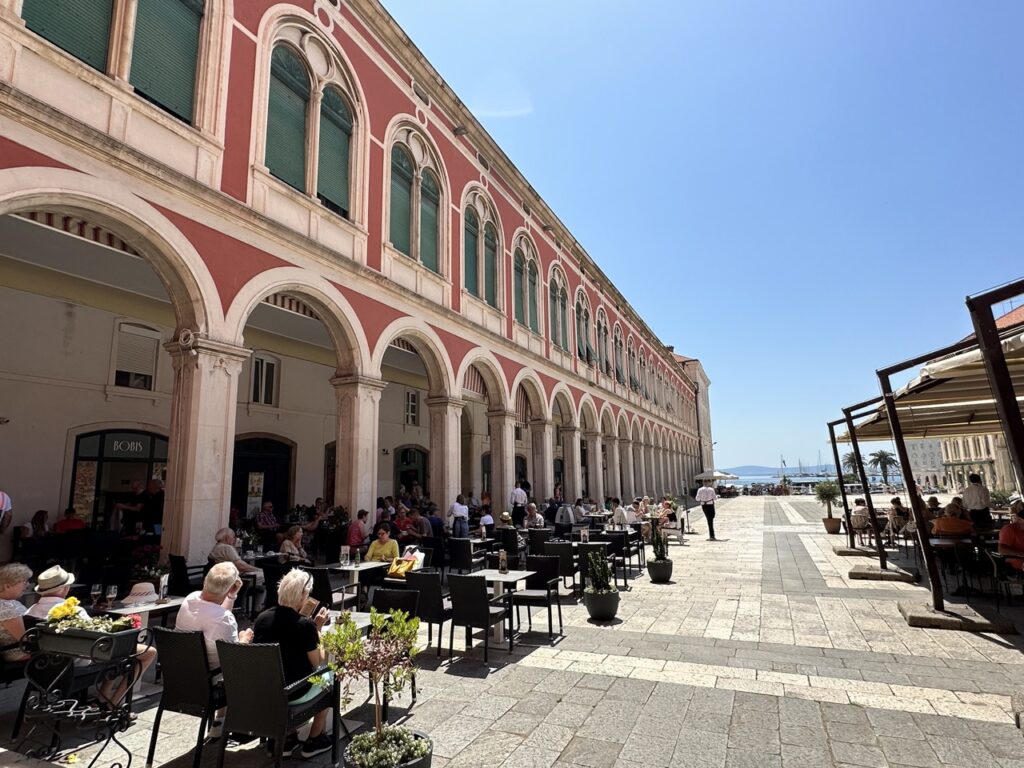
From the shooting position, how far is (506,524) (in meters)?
11.6

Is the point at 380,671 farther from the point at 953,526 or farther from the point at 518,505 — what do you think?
the point at 518,505

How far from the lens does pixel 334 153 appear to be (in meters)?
10.1

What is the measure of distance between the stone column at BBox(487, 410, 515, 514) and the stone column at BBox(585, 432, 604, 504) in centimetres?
771

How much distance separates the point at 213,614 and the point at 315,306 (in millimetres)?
6584

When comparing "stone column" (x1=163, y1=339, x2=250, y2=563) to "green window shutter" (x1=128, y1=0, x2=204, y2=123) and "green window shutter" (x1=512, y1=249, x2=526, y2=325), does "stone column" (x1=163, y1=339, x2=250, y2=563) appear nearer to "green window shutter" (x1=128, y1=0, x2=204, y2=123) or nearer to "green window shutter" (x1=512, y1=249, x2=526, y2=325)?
"green window shutter" (x1=128, y1=0, x2=204, y2=123)

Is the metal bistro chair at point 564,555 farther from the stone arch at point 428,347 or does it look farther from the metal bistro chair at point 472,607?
the stone arch at point 428,347

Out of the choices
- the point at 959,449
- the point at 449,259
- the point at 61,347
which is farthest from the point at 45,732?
the point at 959,449

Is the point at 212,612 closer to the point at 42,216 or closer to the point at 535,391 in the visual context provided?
the point at 42,216

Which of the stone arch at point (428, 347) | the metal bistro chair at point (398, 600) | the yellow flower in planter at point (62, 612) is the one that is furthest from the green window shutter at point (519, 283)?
the yellow flower in planter at point (62, 612)

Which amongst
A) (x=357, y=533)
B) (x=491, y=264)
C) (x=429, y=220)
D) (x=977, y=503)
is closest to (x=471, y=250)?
(x=491, y=264)

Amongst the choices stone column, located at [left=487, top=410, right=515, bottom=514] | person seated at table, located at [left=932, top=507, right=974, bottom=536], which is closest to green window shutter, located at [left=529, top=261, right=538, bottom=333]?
stone column, located at [left=487, top=410, right=515, bottom=514]

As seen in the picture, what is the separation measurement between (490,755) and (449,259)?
1138 centimetres

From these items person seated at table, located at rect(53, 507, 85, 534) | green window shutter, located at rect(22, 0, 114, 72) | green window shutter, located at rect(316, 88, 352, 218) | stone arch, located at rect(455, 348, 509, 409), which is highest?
green window shutter, located at rect(316, 88, 352, 218)

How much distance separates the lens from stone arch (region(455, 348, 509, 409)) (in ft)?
46.3
